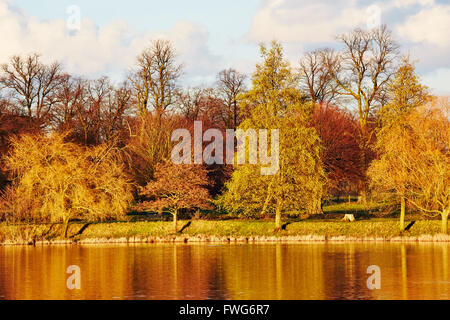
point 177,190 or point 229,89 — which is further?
point 229,89

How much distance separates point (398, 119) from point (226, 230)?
611 inches

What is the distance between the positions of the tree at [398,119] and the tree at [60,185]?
20.0 meters

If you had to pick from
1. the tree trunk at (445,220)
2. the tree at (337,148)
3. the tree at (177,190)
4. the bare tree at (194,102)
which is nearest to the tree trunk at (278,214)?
the tree at (177,190)

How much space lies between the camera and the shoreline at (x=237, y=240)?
48.1m

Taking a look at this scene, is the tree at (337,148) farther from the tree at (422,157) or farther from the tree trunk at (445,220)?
the tree trunk at (445,220)

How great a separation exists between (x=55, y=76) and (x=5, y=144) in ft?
63.3

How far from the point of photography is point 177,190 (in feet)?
183

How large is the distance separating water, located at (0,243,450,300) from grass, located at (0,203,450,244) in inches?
158

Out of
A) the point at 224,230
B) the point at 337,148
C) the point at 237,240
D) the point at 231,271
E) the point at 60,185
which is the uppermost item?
the point at 337,148

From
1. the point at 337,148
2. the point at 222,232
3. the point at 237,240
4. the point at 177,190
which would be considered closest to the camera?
the point at 237,240

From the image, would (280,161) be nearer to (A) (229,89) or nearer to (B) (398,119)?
(B) (398,119)

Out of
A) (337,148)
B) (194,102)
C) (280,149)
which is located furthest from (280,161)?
(194,102)

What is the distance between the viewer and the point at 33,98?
271 feet
